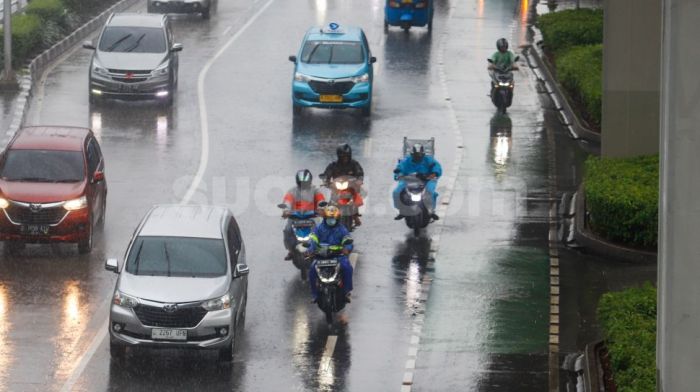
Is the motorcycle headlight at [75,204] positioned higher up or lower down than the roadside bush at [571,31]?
lower down

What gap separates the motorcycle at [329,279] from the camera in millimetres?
23438

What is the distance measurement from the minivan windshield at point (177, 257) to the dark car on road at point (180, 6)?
96.2ft

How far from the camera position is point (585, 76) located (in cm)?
3947

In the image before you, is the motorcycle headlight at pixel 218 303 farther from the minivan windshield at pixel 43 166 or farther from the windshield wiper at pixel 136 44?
the windshield wiper at pixel 136 44

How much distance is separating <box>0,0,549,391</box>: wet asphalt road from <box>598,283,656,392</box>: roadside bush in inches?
48.9

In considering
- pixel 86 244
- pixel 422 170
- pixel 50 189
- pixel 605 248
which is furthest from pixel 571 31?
pixel 50 189

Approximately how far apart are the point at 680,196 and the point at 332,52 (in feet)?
80.8

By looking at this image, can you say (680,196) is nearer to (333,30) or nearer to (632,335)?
(632,335)

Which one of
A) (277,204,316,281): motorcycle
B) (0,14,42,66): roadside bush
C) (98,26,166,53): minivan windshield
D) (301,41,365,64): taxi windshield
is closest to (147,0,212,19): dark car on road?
(0,14,42,66): roadside bush

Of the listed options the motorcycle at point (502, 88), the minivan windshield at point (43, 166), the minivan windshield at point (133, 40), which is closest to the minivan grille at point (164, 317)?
the minivan windshield at point (43, 166)

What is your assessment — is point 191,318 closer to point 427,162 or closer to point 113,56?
point 427,162

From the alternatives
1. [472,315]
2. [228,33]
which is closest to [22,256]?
[472,315]

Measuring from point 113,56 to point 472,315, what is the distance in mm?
17589

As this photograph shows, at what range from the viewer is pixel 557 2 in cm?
5616
